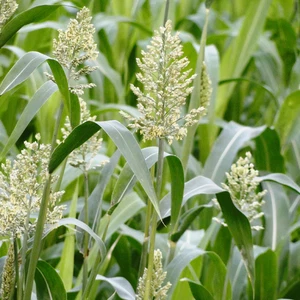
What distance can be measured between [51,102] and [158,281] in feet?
3.47

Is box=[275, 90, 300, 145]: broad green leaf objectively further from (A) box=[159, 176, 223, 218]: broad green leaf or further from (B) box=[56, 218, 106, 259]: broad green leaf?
(B) box=[56, 218, 106, 259]: broad green leaf

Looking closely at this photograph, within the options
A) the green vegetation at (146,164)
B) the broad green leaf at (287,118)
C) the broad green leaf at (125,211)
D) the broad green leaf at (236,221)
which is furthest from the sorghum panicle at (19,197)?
the broad green leaf at (287,118)

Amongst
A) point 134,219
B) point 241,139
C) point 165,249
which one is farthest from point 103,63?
point 165,249

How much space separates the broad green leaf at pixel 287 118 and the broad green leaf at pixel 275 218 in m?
0.27

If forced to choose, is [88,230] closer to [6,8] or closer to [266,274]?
[6,8]

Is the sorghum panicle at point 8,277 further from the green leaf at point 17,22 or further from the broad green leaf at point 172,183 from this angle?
the green leaf at point 17,22

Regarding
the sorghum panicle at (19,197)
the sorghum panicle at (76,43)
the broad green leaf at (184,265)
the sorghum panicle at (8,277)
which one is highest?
the sorghum panicle at (76,43)

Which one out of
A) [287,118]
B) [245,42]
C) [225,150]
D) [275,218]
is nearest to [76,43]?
[225,150]

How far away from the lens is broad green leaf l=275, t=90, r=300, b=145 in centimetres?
191

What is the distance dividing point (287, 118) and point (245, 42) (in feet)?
1.06

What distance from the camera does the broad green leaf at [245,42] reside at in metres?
2.13

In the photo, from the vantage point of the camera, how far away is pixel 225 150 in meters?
1.60

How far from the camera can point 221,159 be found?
157 cm

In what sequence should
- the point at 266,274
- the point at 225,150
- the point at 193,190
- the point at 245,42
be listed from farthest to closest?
the point at 245,42 < the point at 225,150 < the point at 266,274 < the point at 193,190
